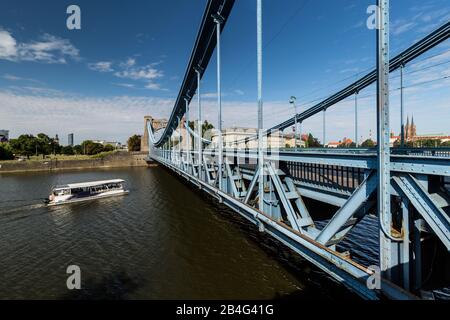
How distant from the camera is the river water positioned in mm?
8977

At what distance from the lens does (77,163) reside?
67.9m

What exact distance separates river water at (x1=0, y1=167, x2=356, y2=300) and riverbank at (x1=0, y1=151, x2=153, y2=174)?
175 ft

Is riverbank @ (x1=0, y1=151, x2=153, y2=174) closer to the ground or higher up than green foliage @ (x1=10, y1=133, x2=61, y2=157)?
closer to the ground

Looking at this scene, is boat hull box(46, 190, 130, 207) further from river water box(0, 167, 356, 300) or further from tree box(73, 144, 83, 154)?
tree box(73, 144, 83, 154)

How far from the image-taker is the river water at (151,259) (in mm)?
8977

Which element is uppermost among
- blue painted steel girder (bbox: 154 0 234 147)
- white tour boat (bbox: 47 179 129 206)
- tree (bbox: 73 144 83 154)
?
blue painted steel girder (bbox: 154 0 234 147)

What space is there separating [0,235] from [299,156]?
19.0 m

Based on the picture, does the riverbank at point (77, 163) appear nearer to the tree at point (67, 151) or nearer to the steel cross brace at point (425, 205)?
the tree at point (67, 151)

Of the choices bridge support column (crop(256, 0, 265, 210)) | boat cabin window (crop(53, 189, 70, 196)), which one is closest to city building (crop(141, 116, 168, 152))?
boat cabin window (crop(53, 189, 70, 196))

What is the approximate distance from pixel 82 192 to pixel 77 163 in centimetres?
4850

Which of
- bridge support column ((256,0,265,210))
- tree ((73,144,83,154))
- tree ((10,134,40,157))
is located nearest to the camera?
bridge support column ((256,0,265,210))

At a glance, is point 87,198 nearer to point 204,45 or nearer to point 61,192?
point 61,192
